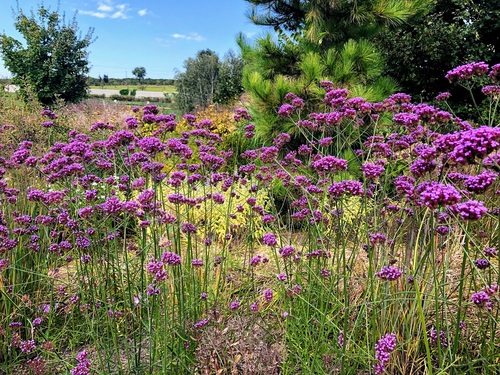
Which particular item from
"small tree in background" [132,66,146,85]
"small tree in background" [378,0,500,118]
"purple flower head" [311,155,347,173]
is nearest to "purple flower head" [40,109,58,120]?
"purple flower head" [311,155,347,173]

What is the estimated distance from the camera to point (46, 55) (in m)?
17.4

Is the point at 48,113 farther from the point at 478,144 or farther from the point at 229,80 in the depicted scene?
the point at 229,80

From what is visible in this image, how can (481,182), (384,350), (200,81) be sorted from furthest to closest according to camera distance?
(200,81) → (384,350) → (481,182)

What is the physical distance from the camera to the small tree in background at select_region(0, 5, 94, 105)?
16.9 metres

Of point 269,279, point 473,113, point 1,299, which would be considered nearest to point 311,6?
point 473,113

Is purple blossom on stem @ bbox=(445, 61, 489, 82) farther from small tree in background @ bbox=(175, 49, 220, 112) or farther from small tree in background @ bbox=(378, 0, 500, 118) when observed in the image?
small tree in background @ bbox=(175, 49, 220, 112)

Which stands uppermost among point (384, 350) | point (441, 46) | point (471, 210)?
point (441, 46)

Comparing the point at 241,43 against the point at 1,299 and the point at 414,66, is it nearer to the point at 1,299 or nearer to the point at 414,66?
the point at 414,66

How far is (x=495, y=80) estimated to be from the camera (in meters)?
2.33

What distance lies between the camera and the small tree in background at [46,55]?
55.6 feet

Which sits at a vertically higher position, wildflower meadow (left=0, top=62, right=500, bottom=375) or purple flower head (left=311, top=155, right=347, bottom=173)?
purple flower head (left=311, top=155, right=347, bottom=173)

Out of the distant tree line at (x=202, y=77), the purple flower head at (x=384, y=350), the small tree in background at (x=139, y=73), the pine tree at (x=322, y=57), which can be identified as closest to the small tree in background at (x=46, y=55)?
the distant tree line at (x=202, y=77)

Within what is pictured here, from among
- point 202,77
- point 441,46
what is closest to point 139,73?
point 202,77

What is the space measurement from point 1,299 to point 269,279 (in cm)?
205
